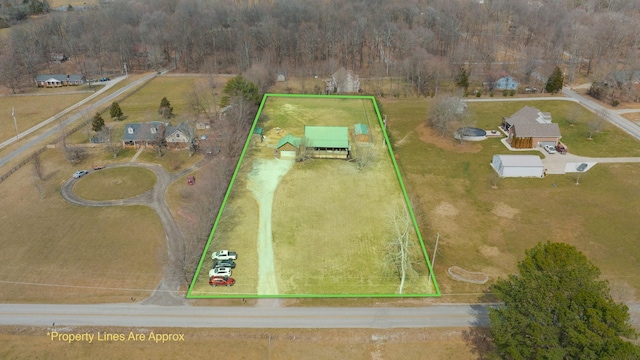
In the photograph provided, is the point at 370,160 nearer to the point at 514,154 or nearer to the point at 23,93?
the point at 514,154

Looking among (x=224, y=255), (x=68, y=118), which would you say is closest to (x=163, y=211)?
(x=224, y=255)

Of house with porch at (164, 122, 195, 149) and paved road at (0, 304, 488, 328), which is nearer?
paved road at (0, 304, 488, 328)

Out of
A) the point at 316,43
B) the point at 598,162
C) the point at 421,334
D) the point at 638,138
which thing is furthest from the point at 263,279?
the point at 316,43

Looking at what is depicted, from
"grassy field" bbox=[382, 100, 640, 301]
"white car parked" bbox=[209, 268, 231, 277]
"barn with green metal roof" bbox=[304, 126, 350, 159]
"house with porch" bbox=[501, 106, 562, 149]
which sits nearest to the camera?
"white car parked" bbox=[209, 268, 231, 277]

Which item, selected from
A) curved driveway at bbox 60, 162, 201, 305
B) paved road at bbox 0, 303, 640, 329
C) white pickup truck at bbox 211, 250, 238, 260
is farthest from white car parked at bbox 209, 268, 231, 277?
paved road at bbox 0, 303, 640, 329

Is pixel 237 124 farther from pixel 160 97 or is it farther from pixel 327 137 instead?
pixel 160 97

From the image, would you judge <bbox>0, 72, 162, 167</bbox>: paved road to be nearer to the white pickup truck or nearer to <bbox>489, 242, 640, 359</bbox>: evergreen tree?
the white pickup truck

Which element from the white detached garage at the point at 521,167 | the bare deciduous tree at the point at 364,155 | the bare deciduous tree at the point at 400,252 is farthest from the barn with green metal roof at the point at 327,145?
the white detached garage at the point at 521,167
